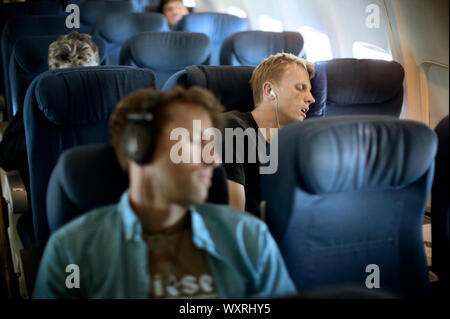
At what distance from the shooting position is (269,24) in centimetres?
493

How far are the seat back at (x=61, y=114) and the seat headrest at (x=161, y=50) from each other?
5.06 feet

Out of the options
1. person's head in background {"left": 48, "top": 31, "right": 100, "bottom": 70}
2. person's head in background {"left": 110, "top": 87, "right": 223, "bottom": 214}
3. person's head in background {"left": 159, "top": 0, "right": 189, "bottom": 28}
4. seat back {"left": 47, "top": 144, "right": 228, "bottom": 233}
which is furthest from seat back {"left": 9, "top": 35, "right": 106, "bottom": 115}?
person's head in background {"left": 159, "top": 0, "right": 189, "bottom": 28}

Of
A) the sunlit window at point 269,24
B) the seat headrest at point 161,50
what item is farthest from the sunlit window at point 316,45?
the seat headrest at point 161,50

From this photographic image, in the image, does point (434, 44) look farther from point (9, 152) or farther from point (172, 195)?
point (9, 152)

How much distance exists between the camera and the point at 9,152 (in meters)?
1.98

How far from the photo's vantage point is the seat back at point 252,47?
10.7 ft

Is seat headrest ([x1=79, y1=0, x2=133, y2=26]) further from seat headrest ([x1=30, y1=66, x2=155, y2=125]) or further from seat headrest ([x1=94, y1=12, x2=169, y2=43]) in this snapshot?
seat headrest ([x1=30, y1=66, x2=155, y2=125])

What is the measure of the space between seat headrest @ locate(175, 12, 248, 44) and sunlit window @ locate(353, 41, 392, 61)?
2.07 metres

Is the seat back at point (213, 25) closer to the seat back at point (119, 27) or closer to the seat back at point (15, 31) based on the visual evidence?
the seat back at point (119, 27)

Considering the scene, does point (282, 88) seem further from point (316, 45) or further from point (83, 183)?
point (316, 45)

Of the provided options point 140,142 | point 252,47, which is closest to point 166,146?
point 140,142

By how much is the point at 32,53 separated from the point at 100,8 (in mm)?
2555

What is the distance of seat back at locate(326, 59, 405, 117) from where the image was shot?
7.72 ft
